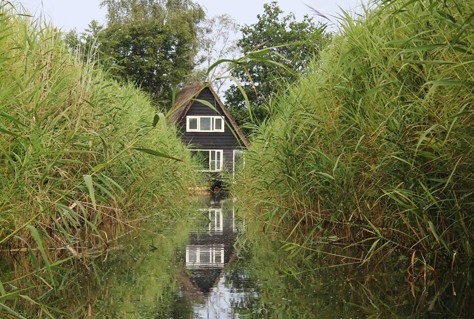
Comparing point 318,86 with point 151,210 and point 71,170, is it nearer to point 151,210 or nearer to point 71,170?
point 71,170

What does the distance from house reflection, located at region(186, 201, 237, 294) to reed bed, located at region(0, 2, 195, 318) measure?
0.80 metres

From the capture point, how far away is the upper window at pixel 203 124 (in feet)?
131

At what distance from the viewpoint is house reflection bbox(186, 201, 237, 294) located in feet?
19.9

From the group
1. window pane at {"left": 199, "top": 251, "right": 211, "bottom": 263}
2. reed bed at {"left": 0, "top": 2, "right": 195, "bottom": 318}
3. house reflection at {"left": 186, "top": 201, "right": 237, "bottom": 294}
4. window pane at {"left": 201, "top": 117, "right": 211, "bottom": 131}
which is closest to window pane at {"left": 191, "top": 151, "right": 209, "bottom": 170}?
window pane at {"left": 201, "top": 117, "right": 211, "bottom": 131}

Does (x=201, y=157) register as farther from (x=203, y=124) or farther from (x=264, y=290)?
(x=264, y=290)

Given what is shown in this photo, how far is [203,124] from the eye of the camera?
1581 inches

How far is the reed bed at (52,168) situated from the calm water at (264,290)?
1.21 ft

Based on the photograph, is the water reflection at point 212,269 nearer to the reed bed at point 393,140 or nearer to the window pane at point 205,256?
the window pane at point 205,256

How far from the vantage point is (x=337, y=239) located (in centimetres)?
746

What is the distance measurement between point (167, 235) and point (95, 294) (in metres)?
4.49

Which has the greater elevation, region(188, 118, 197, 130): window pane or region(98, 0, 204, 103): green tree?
region(98, 0, 204, 103): green tree

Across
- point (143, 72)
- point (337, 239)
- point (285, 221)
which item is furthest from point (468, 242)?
point (143, 72)

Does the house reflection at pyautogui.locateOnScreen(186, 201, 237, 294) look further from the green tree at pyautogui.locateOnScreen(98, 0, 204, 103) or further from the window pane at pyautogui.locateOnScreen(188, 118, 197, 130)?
the green tree at pyautogui.locateOnScreen(98, 0, 204, 103)

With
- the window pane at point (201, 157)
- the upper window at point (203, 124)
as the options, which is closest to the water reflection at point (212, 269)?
the window pane at point (201, 157)
